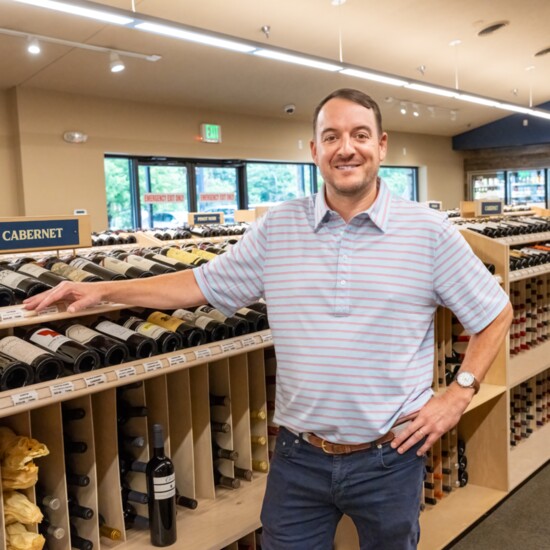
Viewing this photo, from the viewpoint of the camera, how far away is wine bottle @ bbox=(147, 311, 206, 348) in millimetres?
2188

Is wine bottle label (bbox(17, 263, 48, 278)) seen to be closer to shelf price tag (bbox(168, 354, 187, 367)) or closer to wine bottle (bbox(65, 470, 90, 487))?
shelf price tag (bbox(168, 354, 187, 367))

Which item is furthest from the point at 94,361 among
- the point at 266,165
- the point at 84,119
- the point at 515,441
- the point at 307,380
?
the point at 266,165

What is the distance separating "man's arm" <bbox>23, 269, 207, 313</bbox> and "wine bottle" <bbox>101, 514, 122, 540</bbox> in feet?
2.58

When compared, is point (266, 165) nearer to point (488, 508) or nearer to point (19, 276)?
point (488, 508)

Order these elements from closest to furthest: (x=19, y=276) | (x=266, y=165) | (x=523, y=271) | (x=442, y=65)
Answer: (x=19, y=276) → (x=523, y=271) → (x=442, y=65) → (x=266, y=165)

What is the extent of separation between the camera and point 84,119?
34.1ft

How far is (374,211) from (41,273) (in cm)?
116

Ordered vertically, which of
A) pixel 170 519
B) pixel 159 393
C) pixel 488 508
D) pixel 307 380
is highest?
pixel 307 380

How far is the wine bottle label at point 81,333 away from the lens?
6.56ft

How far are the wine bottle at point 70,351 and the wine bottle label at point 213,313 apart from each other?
54 cm

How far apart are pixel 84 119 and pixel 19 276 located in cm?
891

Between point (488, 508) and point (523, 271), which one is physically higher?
point (523, 271)

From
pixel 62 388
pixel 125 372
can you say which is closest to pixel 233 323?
pixel 125 372

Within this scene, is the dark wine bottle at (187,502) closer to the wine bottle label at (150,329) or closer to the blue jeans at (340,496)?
the blue jeans at (340,496)
